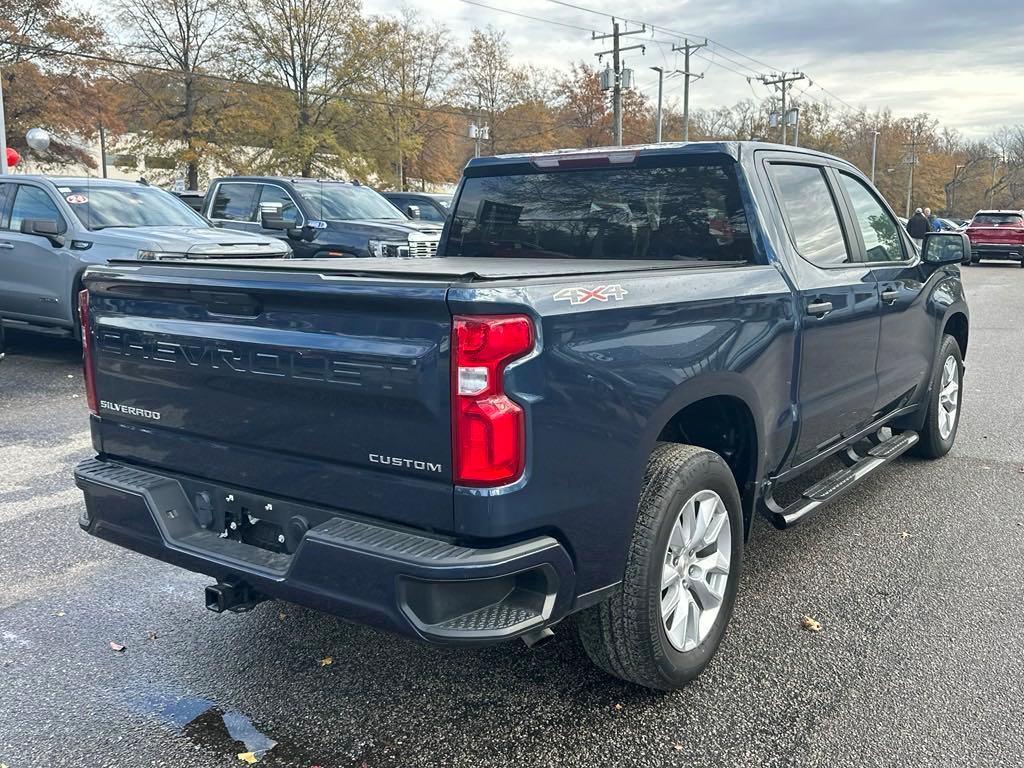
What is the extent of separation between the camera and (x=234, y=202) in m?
13.1

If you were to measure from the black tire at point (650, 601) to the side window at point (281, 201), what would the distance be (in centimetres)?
993

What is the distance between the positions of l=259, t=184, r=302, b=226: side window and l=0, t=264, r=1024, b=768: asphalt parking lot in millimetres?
8137

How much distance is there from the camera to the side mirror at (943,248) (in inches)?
207

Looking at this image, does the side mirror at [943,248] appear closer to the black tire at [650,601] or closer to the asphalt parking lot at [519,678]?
the asphalt parking lot at [519,678]

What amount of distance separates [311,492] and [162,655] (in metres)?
1.22

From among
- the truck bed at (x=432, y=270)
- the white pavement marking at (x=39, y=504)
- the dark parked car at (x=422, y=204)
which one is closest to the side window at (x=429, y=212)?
the dark parked car at (x=422, y=204)

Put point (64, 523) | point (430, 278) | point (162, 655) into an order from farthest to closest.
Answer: point (64, 523) → point (162, 655) → point (430, 278)

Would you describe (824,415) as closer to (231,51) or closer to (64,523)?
(64,523)

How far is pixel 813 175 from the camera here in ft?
Answer: 14.8

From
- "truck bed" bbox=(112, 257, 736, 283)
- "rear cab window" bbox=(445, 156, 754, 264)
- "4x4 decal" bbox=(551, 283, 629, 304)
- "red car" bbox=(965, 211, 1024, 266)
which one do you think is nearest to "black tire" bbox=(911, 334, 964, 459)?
"rear cab window" bbox=(445, 156, 754, 264)

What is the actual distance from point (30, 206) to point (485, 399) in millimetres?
8984

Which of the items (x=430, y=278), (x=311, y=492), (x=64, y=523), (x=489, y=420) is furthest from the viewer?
(x=64, y=523)

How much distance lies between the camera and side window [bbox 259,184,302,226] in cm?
1236

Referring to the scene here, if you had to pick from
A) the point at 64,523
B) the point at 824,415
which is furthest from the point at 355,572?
the point at 64,523
